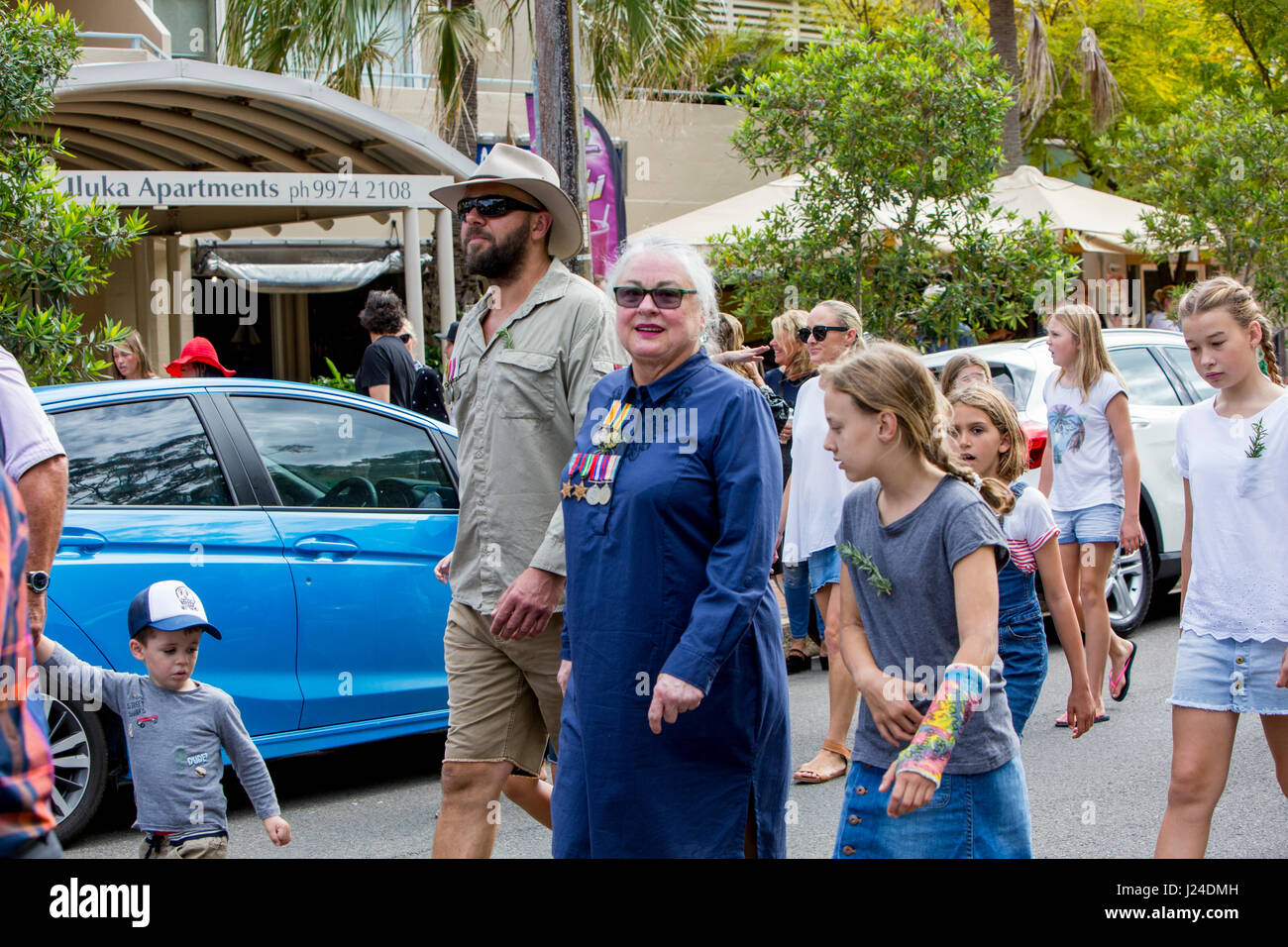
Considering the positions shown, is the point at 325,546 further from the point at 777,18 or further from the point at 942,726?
the point at 777,18

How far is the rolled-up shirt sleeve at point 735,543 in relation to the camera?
2.86m

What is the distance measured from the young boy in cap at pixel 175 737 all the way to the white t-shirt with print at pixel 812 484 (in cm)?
299

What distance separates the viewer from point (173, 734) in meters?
3.66

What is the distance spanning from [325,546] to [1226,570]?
3213mm

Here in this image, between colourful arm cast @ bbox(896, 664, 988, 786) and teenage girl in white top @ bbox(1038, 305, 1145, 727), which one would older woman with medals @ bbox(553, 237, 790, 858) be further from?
teenage girl in white top @ bbox(1038, 305, 1145, 727)

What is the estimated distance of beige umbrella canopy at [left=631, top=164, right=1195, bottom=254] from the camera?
43.0ft

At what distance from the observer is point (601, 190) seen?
32.8 ft

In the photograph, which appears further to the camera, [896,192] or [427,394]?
[896,192]

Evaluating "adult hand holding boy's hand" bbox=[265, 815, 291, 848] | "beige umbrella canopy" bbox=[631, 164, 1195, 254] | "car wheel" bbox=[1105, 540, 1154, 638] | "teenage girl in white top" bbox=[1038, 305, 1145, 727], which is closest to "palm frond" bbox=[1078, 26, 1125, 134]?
"beige umbrella canopy" bbox=[631, 164, 1195, 254]

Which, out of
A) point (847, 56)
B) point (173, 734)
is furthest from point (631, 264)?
point (847, 56)

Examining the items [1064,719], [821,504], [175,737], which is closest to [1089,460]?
[1064,719]

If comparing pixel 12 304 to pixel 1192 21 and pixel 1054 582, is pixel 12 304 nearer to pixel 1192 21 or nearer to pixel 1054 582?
pixel 1054 582

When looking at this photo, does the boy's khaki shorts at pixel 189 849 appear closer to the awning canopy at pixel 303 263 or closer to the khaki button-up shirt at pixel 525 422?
the khaki button-up shirt at pixel 525 422

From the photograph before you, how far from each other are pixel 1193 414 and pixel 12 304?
497 centimetres
